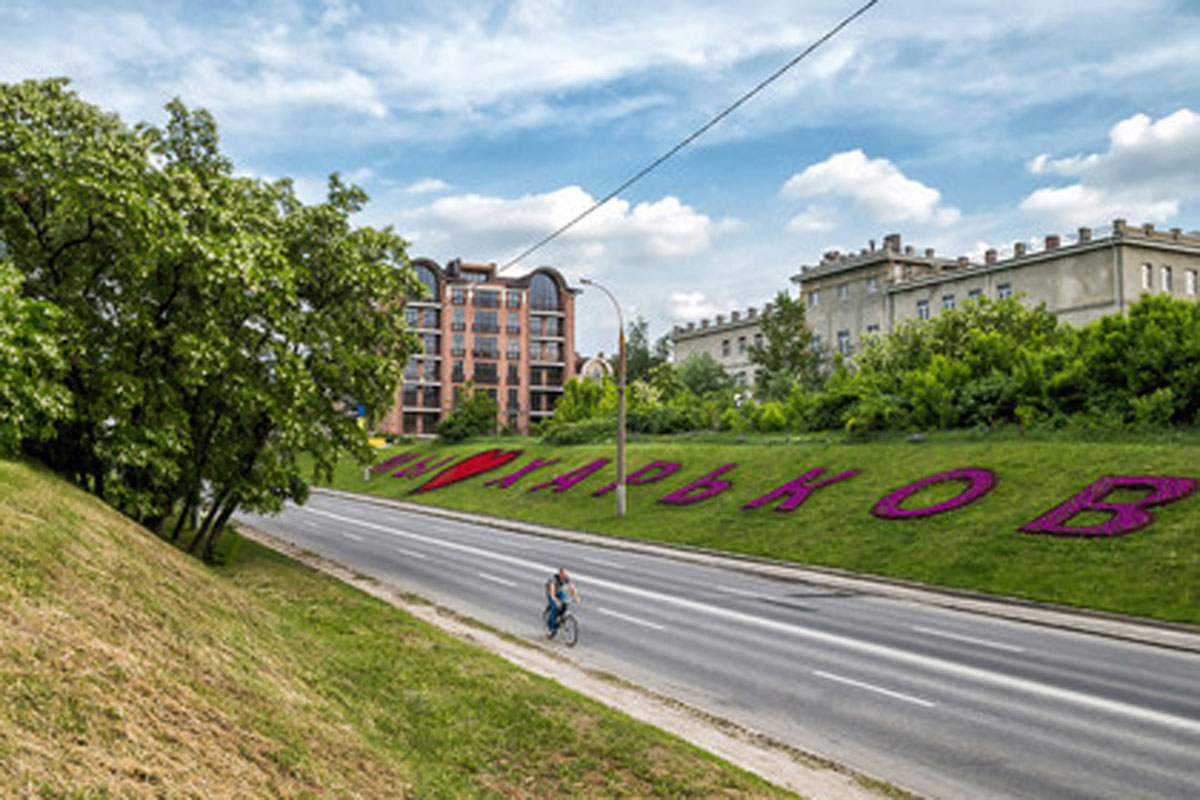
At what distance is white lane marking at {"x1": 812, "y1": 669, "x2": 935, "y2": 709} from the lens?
1347 centimetres

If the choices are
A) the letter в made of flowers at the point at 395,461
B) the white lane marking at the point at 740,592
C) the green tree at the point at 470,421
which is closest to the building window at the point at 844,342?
the green tree at the point at 470,421

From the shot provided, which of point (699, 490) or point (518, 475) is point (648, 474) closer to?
point (699, 490)

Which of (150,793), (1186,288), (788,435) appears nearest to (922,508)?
(788,435)

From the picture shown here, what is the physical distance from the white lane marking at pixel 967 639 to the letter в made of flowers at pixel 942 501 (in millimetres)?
11616

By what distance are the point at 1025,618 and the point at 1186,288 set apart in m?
61.5

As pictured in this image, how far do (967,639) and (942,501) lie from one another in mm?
13591

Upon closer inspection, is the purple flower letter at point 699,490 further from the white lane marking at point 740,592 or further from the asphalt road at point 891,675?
the white lane marking at point 740,592

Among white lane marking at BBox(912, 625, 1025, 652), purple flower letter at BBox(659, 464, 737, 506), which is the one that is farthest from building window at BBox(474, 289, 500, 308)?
white lane marking at BBox(912, 625, 1025, 652)

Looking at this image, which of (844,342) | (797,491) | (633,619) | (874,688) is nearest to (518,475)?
(797,491)

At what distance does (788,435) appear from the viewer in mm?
48844

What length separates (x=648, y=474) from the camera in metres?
47.6

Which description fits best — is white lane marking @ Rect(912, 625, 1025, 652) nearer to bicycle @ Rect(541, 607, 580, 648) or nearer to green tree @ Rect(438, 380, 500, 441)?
bicycle @ Rect(541, 607, 580, 648)

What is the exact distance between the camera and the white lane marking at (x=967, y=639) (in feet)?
57.7

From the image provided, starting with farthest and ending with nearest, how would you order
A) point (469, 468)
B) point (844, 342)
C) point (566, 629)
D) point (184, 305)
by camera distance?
point (844, 342)
point (469, 468)
point (184, 305)
point (566, 629)
